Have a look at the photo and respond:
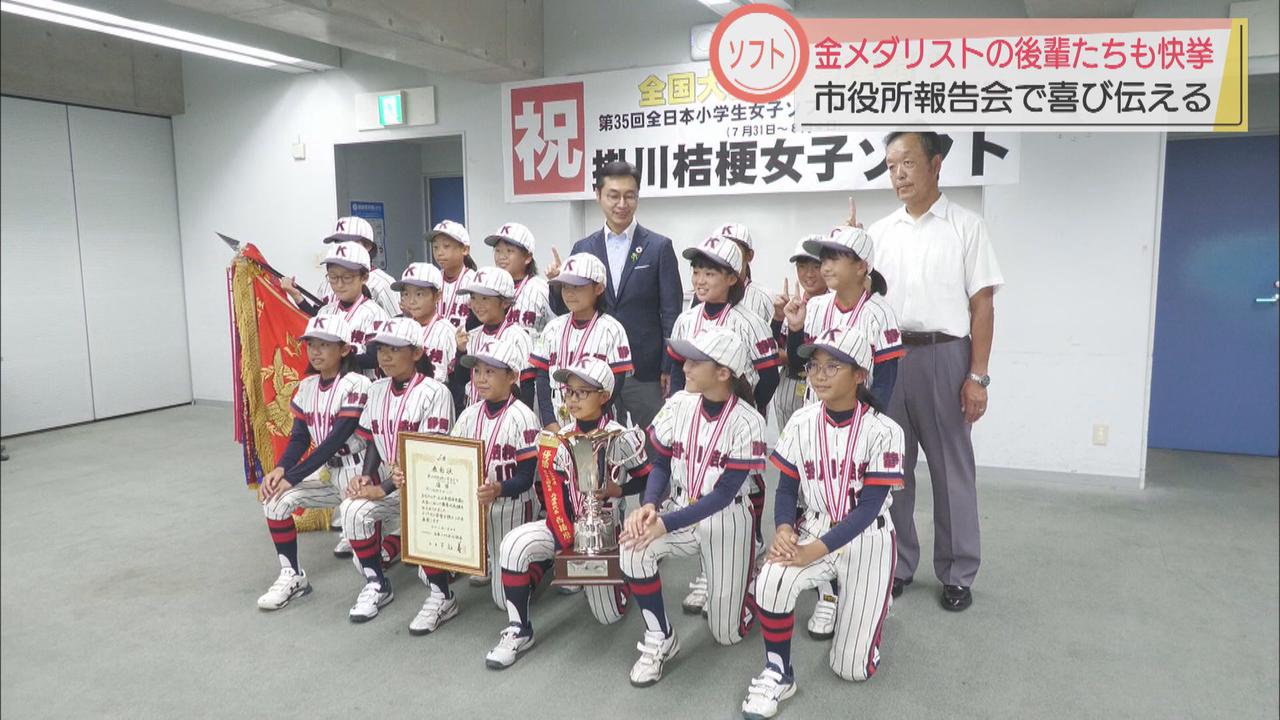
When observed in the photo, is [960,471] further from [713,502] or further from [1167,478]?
[1167,478]

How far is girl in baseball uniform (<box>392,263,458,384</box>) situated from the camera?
3.53 meters

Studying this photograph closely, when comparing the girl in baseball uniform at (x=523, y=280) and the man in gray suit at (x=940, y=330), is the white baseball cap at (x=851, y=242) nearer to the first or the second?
the man in gray suit at (x=940, y=330)

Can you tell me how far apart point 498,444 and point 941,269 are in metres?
1.69

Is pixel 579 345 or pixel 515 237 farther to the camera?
pixel 515 237

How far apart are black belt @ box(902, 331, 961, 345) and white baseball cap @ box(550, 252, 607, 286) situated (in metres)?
1.16

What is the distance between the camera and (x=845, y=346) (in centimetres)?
231

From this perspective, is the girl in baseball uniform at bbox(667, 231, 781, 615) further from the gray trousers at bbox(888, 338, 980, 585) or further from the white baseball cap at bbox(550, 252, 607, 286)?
the gray trousers at bbox(888, 338, 980, 585)

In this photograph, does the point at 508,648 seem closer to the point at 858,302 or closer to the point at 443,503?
the point at 443,503

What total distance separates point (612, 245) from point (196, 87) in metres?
5.24

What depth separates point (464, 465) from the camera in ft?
9.04

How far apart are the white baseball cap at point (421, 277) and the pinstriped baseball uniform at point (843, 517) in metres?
1.79

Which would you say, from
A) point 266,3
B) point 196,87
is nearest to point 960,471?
point 266,3

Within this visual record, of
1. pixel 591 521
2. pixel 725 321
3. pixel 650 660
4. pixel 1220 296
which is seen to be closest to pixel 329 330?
pixel 591 521

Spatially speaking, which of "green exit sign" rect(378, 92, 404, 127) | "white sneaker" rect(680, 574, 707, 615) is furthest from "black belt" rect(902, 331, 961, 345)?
"green exit sign" rect(378, 92, 404, 127)
